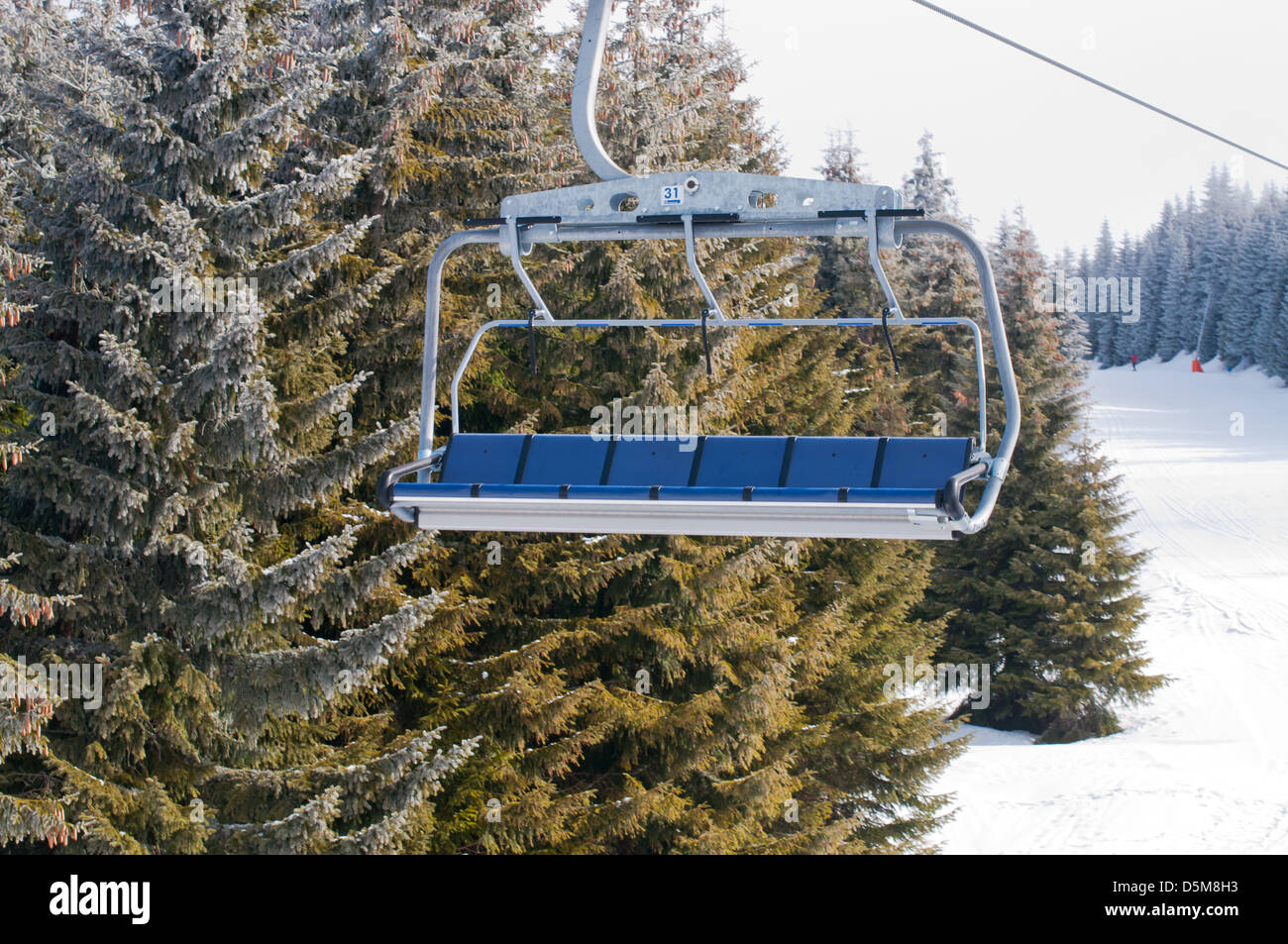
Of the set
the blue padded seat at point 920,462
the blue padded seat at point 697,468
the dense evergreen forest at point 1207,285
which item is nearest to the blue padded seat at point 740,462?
the blue padded seat at point 697,468

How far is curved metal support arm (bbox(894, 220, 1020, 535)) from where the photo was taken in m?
3.99

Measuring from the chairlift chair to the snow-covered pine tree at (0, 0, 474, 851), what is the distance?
614cm

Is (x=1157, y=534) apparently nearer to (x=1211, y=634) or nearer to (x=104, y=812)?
(x=1211, y=634)

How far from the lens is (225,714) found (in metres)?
11.2

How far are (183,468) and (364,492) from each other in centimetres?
421

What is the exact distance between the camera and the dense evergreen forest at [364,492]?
10.3 metres

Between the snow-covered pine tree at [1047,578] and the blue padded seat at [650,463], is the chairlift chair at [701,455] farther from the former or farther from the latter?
the snow-covered pine tree at [1047,578]

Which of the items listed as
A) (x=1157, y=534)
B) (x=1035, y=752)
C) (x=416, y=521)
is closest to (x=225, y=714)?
(x=416, y=521)

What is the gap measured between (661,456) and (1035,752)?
75.1ft

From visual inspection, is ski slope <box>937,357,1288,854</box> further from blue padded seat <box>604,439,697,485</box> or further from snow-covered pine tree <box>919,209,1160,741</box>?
blue padded seat <box>604,439,697,485</box>

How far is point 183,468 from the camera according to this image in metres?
10.5

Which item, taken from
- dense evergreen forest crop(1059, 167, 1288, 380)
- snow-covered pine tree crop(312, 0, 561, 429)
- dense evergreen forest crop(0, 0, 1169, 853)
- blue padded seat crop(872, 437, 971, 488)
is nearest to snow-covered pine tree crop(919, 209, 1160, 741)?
dense evergreen forest crop(0, 0, 1169, 853)

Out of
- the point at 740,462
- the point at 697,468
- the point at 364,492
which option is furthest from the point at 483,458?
the point at 364,492
